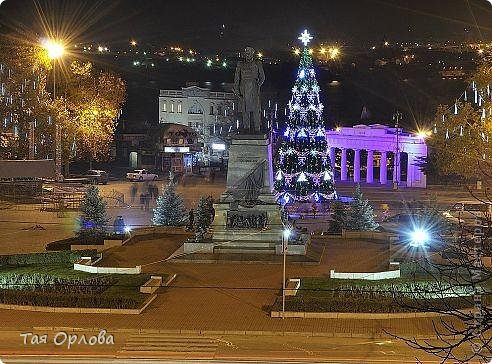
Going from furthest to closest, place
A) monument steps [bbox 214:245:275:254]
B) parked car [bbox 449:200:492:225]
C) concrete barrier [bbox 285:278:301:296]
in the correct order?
monument steps [bbox 214:245:275:254] → concrete barrier [bbox 285:278:301:296] → parked car [bbox 449:200:492:225]

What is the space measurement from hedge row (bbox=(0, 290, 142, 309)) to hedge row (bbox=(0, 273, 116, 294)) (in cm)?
73

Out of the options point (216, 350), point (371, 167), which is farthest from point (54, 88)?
point (216, 350)

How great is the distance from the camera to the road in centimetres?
1606

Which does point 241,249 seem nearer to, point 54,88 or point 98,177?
point 54,88

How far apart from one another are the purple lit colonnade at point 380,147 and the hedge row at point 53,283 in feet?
120

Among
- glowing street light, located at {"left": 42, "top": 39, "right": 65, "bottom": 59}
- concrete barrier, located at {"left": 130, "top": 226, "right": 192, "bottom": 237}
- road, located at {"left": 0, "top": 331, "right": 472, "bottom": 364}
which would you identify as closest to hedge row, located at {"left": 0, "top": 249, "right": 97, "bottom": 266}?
concrete barrier, located at {"left": 130, "top": 226, "right": 192, "bottom": 237}

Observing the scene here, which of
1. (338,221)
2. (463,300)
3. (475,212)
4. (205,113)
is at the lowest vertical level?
(463,300)

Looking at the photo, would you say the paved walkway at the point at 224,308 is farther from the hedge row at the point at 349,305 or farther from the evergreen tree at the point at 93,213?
the evergreen tree at the point at 93,213

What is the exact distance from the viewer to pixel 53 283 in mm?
22047

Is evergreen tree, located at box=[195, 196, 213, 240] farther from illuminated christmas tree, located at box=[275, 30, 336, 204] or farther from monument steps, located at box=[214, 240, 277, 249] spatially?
illuminated christmas tree, located at box=[275, 30, 336, 204]

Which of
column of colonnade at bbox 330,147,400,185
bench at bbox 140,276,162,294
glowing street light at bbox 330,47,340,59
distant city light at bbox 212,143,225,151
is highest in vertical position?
glowing street light at bbox 330,47,340,59

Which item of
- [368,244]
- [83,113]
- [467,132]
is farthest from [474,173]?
[83,113]

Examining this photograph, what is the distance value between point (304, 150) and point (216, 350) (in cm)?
2698

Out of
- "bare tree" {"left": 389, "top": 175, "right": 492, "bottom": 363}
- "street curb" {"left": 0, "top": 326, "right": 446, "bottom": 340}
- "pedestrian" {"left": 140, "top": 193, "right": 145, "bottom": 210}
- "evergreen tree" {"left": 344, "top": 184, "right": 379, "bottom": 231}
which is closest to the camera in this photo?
"bare tree" {"left": 389, "top": 175, "right": 492, "bottom": 363}
